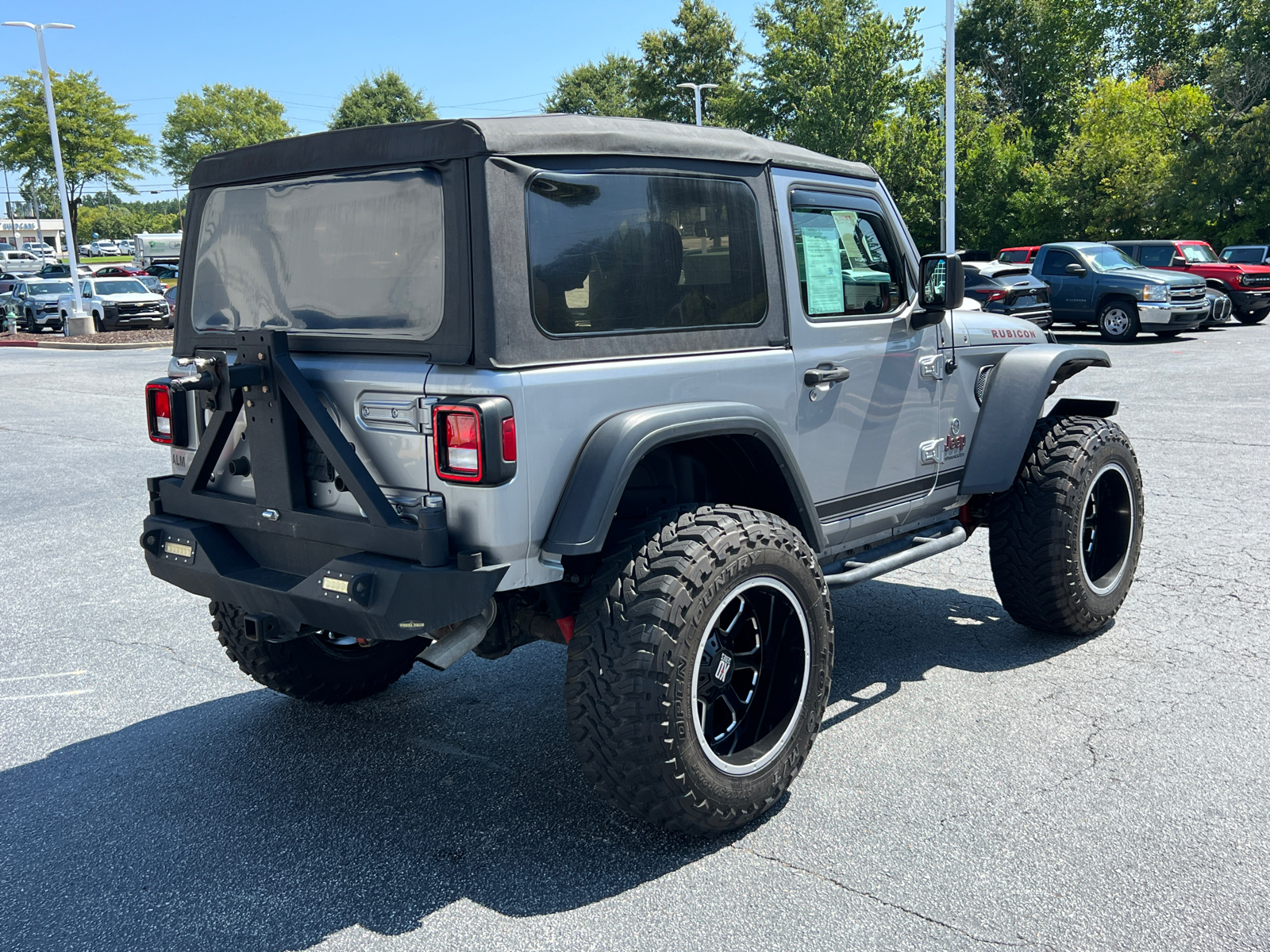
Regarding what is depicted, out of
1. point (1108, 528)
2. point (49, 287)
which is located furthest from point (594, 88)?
point (1108, 528)

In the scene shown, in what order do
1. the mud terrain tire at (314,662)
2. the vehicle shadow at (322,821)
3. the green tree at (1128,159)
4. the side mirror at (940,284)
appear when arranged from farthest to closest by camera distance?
the green tree at (1128,159)
the side mirror at (940,284)
the mud terrain tire at (314,662)
the vehicle shadow at (322,821)

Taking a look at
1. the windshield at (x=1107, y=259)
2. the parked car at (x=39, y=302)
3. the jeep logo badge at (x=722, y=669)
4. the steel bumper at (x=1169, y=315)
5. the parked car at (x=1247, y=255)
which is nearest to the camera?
the jeep logo badge at (x=722, y=669)

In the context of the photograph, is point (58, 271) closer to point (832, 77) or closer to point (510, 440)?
point (832, 77)

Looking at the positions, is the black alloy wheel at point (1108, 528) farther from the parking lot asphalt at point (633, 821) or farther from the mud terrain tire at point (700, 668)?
the mud terrain tire at point (700, 668)

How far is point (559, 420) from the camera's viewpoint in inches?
120

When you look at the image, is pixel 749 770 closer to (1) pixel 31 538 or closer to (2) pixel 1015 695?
(2) pixel 1015 695

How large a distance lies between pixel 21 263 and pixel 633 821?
67464mm

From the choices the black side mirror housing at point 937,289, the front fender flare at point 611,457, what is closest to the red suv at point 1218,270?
the black side mirror housing at point 937,289

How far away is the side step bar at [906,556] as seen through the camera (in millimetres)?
3997

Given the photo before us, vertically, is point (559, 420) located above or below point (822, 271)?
below

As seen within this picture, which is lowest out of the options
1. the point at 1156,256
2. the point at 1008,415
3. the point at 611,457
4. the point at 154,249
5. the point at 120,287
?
the point at 1008,415

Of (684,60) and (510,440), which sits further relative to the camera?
(684,60)

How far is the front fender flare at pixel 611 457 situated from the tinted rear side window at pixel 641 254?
0.31 metres

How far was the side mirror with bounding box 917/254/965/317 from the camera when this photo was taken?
14.3ft
